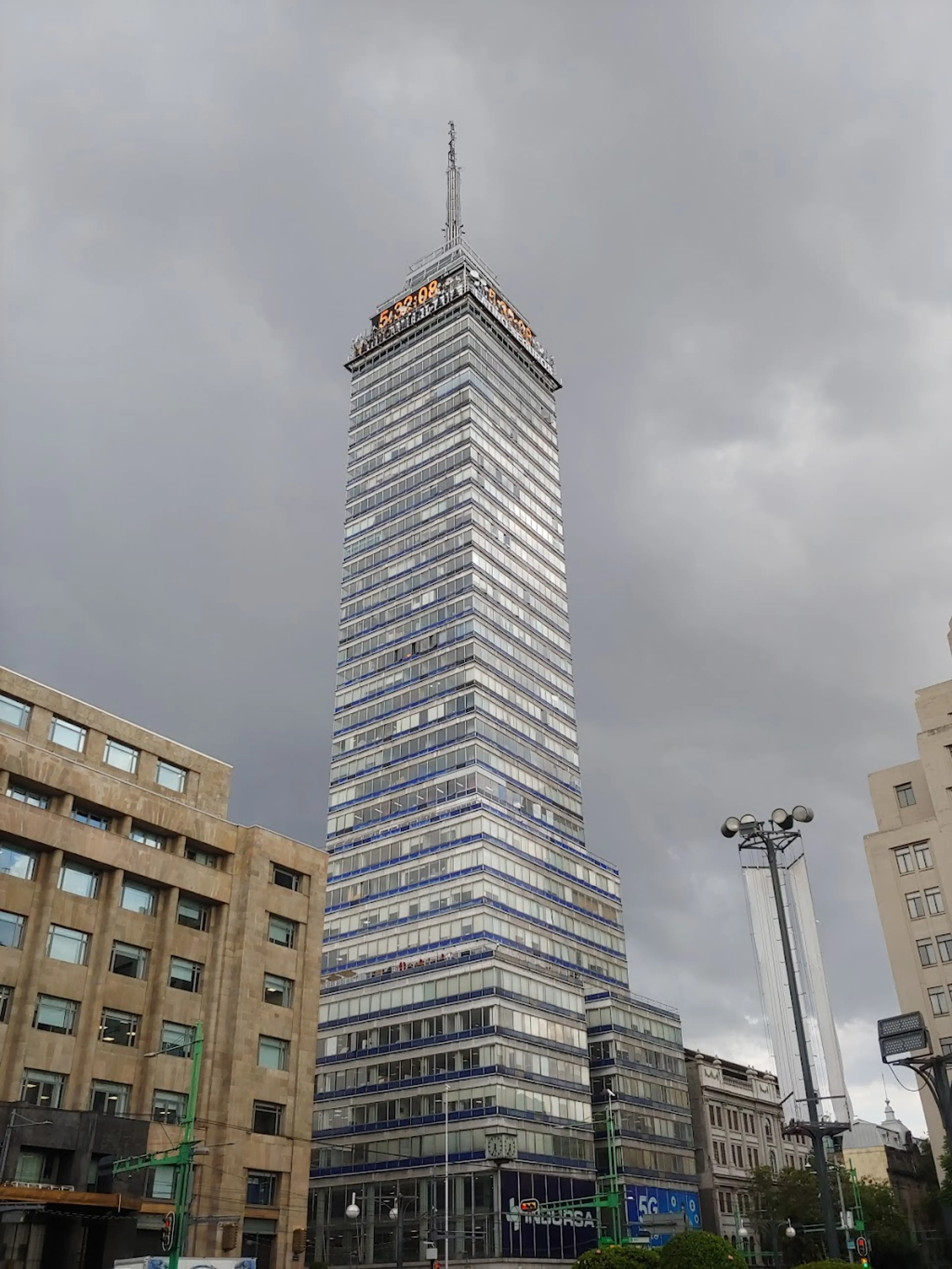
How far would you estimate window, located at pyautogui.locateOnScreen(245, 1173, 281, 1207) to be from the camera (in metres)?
51.6

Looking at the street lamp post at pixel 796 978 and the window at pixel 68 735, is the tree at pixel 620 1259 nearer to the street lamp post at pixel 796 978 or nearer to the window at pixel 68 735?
the street lamp post at pixel 796 978

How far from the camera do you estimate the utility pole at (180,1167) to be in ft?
122

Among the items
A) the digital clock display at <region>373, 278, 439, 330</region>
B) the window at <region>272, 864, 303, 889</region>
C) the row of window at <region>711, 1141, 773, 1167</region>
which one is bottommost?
the row of window at <region>711, 1141, 773, 1167</region>

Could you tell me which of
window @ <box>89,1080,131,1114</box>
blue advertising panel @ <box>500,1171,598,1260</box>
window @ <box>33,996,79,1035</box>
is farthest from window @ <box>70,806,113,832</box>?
blue advertising panel @ <box>500,1171,598,1260</box>

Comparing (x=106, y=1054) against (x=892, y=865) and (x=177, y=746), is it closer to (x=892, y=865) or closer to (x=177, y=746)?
(x=177, y=746)

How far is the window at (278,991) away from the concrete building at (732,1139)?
66.3m

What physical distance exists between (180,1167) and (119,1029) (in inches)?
444

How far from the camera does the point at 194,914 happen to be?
181 ft

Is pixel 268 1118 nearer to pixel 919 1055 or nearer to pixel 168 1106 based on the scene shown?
pixel 168 1106

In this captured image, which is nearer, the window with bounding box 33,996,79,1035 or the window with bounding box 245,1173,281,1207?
the window with bounding box 33,996,79,1035

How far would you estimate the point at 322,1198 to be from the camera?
315ft

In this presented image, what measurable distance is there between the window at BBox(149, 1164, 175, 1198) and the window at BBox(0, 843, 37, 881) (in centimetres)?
1459

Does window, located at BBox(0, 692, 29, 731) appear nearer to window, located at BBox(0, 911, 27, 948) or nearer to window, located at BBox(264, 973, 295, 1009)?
window, located at BBox(0, 911, 27, 948)

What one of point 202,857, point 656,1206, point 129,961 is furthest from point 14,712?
point 656,1206
